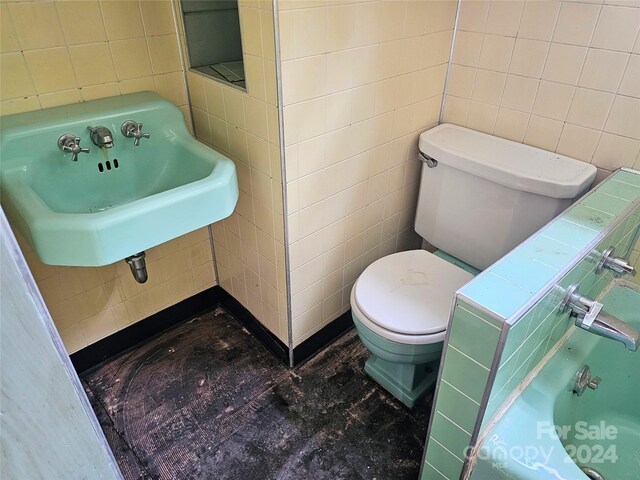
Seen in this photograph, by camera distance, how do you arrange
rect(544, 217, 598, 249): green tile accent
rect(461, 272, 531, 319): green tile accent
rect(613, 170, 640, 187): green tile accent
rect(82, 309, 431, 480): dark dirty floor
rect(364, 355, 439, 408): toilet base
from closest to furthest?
rect(461, 272, 531, 319): green tile accent < rect(544, 217, 598, 249): green tile accent < rect(613, 170, 640, 187): green tile accent < rect(82, 309, 431, 480): dark dirty floor < rect(364, 355, 439, 408): toilet base

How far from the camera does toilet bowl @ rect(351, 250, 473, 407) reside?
134cm

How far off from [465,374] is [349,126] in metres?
0.82

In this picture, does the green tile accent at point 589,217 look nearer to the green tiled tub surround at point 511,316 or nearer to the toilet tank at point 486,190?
the green tiled tub surround at point 511,316

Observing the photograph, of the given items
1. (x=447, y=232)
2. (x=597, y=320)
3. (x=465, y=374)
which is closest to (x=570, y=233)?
(x=597, y=320)

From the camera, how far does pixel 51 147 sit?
124 centimetres

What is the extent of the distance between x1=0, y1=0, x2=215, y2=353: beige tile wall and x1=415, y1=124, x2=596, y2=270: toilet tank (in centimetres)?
91

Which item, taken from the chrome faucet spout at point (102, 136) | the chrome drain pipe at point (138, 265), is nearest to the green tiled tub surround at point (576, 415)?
the chrome drain pipe at point (138, 265)

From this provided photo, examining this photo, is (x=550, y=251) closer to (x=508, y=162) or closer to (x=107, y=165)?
(x=508, y=162)

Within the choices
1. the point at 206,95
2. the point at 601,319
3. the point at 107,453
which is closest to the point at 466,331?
the point at 601,319

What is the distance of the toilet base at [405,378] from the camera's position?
1562 mm

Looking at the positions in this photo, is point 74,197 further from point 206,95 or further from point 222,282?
point 222,282

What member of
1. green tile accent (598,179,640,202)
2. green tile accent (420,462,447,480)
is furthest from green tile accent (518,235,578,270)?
green tile accent (420,462,447,480)

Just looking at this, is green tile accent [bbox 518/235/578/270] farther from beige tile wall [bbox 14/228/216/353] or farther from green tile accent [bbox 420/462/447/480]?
beige tile wall [bbox 14/228/216/353]

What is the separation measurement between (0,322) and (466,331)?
80 cm
